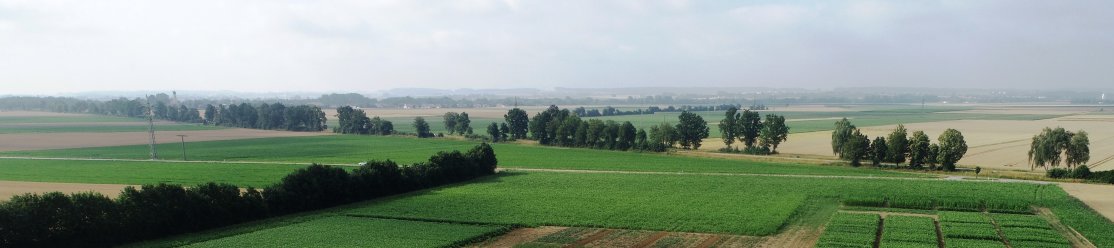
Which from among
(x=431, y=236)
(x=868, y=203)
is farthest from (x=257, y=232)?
(x=868, y=203)

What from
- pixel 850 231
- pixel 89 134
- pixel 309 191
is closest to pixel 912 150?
pixel 850 231

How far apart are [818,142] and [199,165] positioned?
285 ft

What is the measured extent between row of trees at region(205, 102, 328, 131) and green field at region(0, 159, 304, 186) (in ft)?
218

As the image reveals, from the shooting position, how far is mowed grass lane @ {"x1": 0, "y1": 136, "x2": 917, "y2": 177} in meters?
77.6

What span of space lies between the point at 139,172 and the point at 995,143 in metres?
110

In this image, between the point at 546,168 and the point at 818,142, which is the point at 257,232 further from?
the point at 818,142

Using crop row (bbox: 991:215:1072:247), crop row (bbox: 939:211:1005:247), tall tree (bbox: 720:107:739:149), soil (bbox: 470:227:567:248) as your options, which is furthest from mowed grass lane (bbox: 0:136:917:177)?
soil (bbox: 470:227:567:248)

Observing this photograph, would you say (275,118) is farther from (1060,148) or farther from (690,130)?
(1060,148)

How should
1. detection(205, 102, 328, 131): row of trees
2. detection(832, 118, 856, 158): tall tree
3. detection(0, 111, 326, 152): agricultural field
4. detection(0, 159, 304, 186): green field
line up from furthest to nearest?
detection(205, 102, 328, 131): row of trees
detection(0, 111, 326, 152): agricultural field
detection(832, 118, 856, 158): tall tree
detection(0, 159, 304, 186): green field

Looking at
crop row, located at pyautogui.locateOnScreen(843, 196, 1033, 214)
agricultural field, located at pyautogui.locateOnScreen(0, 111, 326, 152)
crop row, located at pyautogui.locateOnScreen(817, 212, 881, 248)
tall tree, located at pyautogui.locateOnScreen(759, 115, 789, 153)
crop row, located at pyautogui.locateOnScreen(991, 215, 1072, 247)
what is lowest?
crop row, located at pyautogui.locateOnScreen(817, 212, 881, 248)

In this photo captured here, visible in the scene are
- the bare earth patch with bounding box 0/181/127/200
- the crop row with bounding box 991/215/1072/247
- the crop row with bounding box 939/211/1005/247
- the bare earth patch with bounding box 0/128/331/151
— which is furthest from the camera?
the bare earth patch with bounding box 0/128/331/151

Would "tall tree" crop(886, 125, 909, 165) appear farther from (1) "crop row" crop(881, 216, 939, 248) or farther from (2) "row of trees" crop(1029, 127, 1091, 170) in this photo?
(1) "crop row" crop(881, 216, 939, 248)

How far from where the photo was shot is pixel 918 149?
2889 inches

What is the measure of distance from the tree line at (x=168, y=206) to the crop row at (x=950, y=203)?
122 feet
